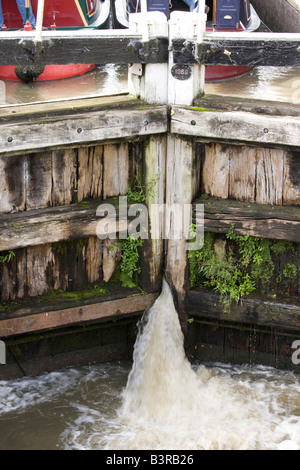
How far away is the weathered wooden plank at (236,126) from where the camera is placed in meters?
4.59

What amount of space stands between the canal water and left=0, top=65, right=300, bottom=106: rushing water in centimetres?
37

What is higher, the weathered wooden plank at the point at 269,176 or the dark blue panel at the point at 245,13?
the dark blue panel at the point at 245,13

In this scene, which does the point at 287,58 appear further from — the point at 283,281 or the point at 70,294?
the point at 70,294

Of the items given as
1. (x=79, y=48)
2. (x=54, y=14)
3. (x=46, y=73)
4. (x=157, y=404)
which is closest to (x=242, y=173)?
(x=79, y=48)

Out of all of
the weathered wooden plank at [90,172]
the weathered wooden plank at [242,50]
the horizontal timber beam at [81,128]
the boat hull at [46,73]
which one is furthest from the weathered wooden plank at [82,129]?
the boat hull at [46,73]

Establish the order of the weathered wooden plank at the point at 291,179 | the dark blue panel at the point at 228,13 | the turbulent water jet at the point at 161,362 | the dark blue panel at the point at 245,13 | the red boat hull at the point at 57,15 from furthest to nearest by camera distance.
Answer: the dark blue panel at the point at 245,13
the dark blue panel at the point at 228,13
the red boat hull at the point at 57,15
the turbulent water jet at the point at 161,362
the weathered wooden plank at the point at 291,179

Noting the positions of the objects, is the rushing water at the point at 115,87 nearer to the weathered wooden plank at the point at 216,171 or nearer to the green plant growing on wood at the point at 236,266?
the weathered wooden plank at the point at 216,171

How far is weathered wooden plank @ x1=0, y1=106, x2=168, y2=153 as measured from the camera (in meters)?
4.45

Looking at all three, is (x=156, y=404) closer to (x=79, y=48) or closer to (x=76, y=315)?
(x=76, y=315)

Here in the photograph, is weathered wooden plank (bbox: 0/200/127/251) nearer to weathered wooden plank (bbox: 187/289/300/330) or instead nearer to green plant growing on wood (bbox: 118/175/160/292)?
green plant growing on wood (bbox: 118/175/160/292)

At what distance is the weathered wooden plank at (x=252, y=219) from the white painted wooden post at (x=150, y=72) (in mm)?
865

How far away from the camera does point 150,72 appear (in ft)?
15.7

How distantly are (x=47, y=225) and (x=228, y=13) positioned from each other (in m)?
4.18
